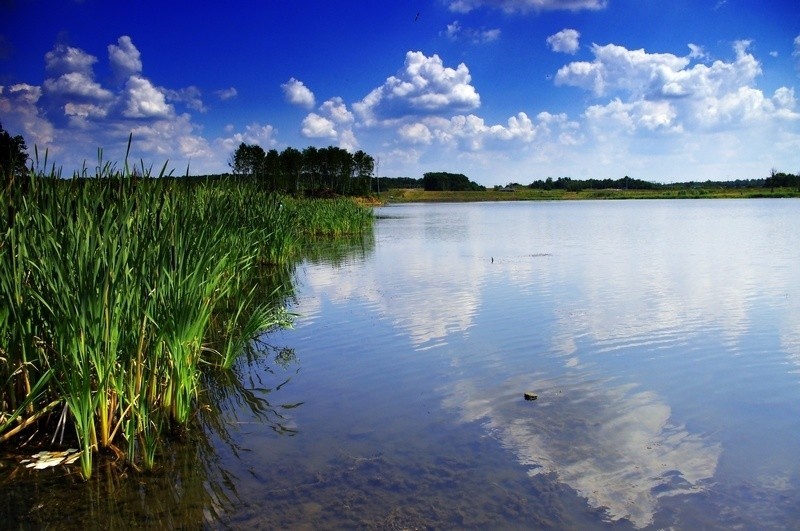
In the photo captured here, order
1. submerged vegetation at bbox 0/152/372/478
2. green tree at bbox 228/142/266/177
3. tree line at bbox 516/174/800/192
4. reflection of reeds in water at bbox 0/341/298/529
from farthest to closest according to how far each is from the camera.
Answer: tree line at bbox 516/174/800/192 → green tree at bbox 228/142/266/177 → submerged vegetation at bbox 0/152/372/478 → reflection of reeds in water at bbox 0/341/298/529

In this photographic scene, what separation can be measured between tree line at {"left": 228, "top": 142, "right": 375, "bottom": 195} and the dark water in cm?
7991

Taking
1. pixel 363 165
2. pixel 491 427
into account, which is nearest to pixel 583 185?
pixel 363 165

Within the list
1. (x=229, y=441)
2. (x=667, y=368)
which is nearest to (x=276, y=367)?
(x=229, y=441)

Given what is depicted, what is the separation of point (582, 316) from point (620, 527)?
710 cm

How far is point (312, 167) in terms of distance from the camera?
105312mm

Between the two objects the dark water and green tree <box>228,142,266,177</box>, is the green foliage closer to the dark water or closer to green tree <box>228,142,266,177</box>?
green tree <box>228,142,266,177</box>

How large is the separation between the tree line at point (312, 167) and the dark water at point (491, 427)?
79.9m

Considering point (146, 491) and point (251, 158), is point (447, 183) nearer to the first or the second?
point (251, 158)

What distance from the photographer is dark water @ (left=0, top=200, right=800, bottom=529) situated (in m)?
4.22

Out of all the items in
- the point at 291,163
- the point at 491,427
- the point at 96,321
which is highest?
the point at 291,163

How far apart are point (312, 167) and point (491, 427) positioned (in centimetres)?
10271

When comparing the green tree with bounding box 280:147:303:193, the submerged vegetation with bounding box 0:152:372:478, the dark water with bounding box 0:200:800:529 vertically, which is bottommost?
the dark water with bounding box 0:200:800:529

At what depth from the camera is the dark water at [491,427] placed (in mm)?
4219

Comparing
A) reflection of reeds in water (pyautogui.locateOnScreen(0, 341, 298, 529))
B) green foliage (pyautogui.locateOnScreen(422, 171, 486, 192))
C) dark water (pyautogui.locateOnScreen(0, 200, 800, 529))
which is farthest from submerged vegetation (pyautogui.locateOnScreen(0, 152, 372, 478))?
green foliage (pyautogui.locateOnScreen(422, 171, 486, 192))
